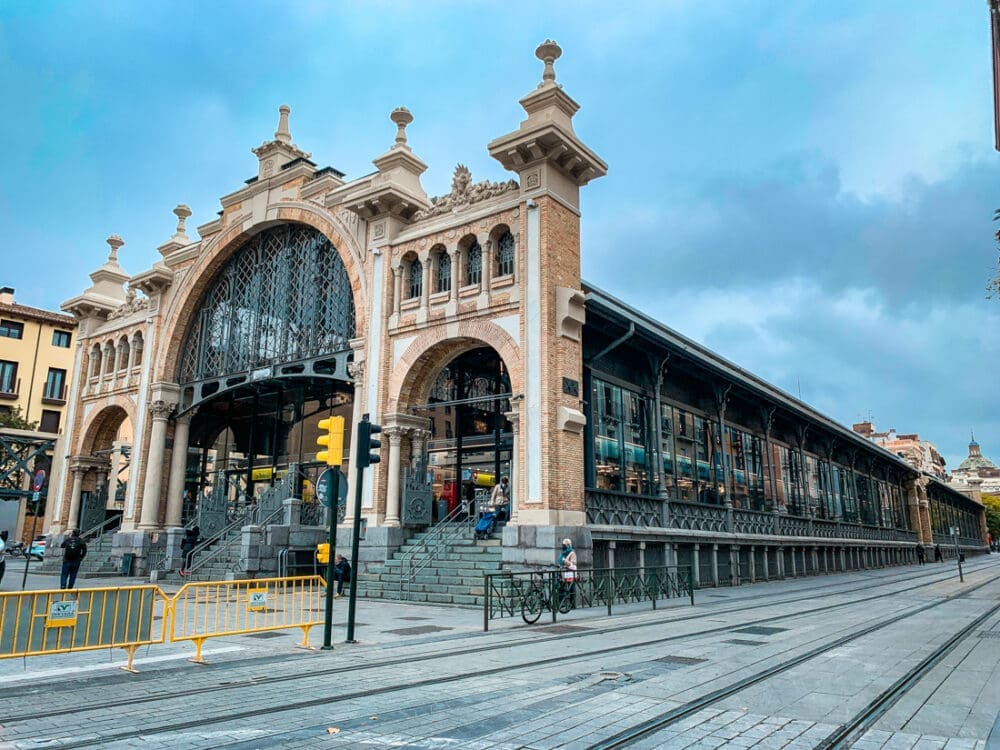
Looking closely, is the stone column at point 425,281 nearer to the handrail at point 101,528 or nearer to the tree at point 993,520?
the handrail at point 101,528

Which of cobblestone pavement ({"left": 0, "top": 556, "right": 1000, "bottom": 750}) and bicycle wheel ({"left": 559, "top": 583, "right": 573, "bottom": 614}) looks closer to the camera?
cobblestone pavement ({"left": 0, "top": 556, "right": 1000, "bottom": 750})

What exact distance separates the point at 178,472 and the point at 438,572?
16448mm

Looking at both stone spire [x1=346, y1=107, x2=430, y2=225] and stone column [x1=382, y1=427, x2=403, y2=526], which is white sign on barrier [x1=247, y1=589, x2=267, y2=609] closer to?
stone column [x1=382, y1=427, x2=403, y2=526]

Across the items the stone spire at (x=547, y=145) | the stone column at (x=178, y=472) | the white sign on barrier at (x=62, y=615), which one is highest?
the stone spire at (x=547, y=145)

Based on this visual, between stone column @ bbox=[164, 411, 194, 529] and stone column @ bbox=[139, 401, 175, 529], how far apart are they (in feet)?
1.39

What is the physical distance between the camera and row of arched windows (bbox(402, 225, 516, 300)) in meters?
20.8

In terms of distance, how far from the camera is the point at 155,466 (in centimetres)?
2992

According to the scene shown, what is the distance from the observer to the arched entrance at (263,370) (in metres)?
26.0

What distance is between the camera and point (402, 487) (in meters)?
22.0

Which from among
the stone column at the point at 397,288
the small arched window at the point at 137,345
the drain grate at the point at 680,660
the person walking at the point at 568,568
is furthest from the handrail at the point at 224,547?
the drain grate at the point at 680,660

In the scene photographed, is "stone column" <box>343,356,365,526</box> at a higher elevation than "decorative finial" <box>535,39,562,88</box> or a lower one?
lower

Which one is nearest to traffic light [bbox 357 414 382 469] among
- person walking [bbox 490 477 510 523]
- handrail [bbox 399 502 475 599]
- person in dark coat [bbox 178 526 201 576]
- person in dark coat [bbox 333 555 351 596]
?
person in dark coat [bbox 333 555 351 596]

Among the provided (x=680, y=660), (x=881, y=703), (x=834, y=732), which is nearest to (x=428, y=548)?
(x=680, y=660)

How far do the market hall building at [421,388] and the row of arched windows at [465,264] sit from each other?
68 mm
